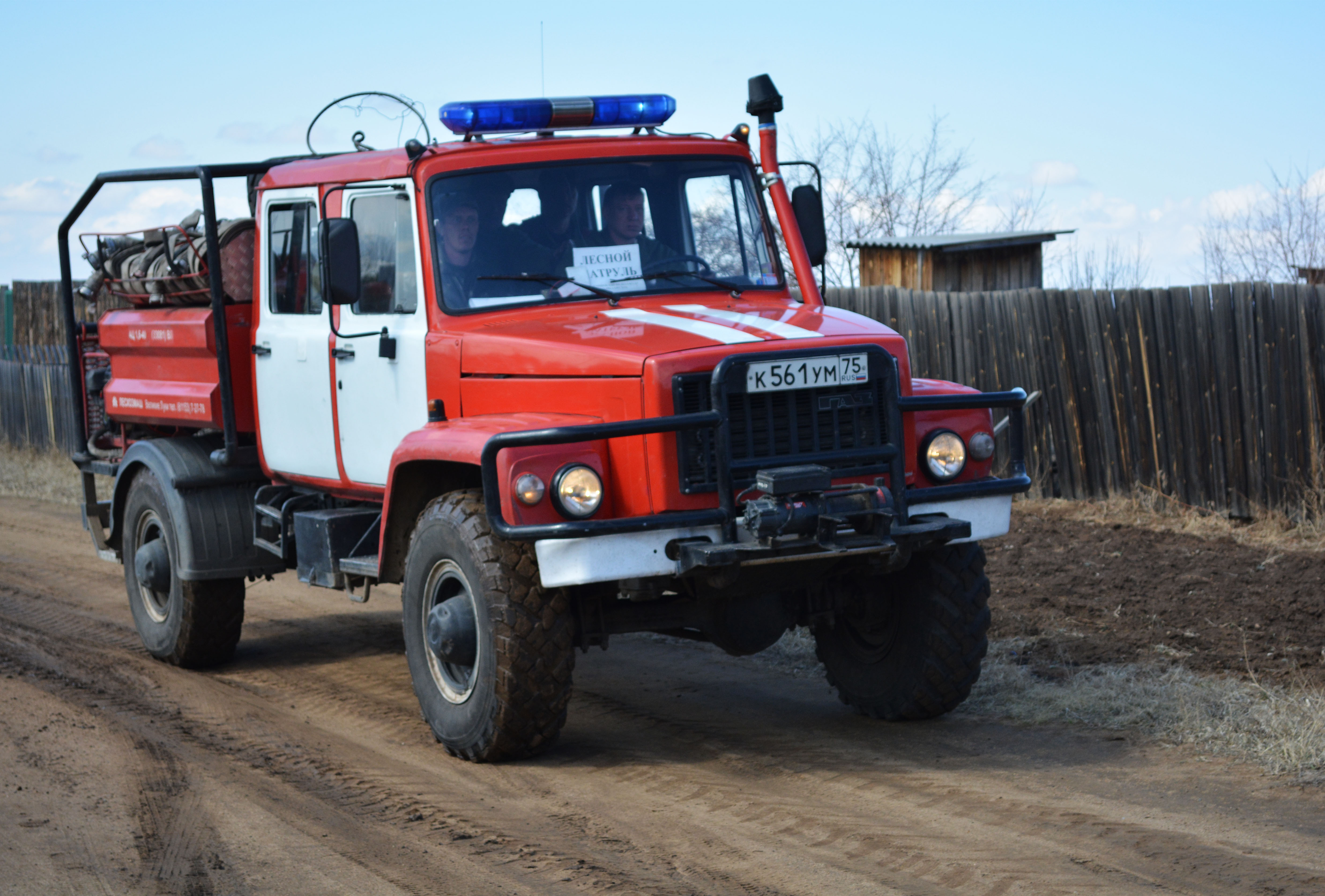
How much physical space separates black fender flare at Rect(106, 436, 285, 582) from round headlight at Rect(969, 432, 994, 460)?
3.86m

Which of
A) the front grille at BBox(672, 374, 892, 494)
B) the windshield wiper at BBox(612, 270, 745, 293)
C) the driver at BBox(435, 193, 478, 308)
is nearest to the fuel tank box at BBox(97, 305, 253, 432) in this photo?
the driver at BBox(435, 193, 478, 308)

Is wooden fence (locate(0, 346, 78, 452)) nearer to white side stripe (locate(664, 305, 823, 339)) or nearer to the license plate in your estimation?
white side stripe (locate(664, 305, 823, 339))

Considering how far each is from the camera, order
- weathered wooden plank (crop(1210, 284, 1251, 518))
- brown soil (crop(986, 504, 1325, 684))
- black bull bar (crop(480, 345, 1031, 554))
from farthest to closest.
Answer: weathered wooden plank (crop(1210, 284, 1251, 518))
brown soil (crop(986, 504, 1325, 684))
black bull bar (crop(480, 345, 1031, 554))

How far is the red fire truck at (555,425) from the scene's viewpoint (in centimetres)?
527

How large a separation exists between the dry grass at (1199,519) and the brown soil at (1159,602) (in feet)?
0.85

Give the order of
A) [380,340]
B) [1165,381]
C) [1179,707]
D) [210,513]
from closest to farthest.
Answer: [1179,707] < [380,340] < [210,513] < [1165,381]

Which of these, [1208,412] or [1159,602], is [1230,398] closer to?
[1208,412]

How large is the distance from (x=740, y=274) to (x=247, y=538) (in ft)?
10.4

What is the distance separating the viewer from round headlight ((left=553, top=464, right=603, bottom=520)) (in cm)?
522

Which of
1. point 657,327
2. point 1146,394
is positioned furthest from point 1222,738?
point 1146,394

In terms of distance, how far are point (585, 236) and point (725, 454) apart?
1.55 m

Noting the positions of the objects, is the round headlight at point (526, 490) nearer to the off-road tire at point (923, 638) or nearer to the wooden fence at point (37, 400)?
the off-road tire at point (923, 638)

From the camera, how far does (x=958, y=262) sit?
21.5 meters

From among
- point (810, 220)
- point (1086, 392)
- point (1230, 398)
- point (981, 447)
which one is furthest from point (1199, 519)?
point (981, 447)
